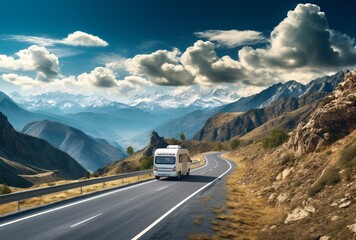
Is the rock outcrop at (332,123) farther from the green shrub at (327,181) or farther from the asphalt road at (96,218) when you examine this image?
the asphalt road at (96,218)

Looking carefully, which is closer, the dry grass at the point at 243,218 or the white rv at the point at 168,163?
the dry grass at the point at 243,218

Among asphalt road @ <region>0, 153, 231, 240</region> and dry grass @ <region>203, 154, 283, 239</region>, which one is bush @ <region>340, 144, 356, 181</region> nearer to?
dry grass @ <region>203, 154, 283, 239</region>

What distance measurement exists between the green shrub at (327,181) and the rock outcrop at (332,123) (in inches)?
237

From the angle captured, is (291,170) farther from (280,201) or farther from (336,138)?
(280,201)

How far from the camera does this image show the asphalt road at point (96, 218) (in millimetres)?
11953

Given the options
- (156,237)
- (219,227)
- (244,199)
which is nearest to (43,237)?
(156,237)

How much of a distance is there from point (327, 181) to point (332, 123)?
24.7 ft

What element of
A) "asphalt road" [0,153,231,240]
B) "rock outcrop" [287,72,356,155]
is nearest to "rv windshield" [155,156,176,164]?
"asphalt road" [0,153,231,240]

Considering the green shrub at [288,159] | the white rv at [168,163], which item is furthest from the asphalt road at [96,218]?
the white rv at [168,163]

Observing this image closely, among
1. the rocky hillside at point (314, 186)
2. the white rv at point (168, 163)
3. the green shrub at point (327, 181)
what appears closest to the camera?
the rocky hillside at point (314, 186)

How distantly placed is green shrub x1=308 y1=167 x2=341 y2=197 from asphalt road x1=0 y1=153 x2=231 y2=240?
6.72 meters

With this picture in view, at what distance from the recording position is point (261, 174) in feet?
88.7

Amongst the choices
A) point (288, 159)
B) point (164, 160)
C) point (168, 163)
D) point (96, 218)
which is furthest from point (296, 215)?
point (164, 160)

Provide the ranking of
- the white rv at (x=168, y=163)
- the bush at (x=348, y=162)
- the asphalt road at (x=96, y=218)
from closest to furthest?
the asphalt road at (x=96, y=218), the bush at (x=348, y=162), the white rv at (x=168, y=163)
